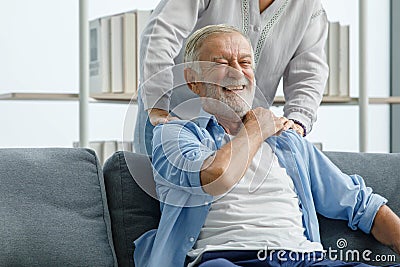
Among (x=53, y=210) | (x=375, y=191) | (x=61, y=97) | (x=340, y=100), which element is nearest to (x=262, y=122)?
(x=375, y=191)

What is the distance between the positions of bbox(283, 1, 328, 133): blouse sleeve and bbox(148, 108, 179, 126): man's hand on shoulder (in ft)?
1.24

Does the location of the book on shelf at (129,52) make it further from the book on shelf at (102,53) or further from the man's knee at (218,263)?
the man's knee at (218,263)

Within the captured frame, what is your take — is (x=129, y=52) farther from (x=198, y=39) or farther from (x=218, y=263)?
(x=218, y=263)

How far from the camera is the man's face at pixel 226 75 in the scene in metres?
1.98

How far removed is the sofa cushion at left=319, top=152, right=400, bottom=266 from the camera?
7.04 feet

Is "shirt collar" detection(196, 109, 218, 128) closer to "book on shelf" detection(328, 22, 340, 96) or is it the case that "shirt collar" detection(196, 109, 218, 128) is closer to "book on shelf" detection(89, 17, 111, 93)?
"book on shelf" detection(89, 17, 111, 93)

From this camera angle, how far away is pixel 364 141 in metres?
3.19

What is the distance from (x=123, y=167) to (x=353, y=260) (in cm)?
64

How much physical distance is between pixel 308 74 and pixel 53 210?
0.82 m

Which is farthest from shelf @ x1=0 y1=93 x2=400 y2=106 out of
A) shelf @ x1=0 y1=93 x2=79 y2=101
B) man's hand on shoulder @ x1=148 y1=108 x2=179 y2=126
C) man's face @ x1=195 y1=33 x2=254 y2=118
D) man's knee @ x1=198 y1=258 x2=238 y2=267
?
man's knee @ x1=198 y1=258 x2=238 y2=267

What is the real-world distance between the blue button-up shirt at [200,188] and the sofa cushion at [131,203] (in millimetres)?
44

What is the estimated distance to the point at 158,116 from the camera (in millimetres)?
2066

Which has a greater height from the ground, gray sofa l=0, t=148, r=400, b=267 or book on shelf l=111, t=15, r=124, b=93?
book on shelf l=111, t=15, r=124, b=93

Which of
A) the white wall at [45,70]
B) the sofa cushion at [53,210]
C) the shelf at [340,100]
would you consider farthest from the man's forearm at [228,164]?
the white wall at [45,70]
